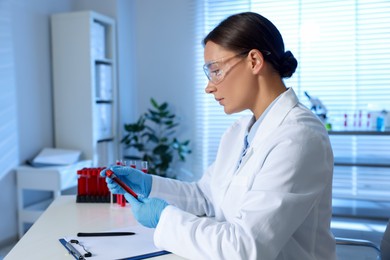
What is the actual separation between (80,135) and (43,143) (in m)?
0.30

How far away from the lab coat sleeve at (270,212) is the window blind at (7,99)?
2048 mm

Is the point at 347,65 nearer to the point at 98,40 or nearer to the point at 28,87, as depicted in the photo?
the point at 98,40

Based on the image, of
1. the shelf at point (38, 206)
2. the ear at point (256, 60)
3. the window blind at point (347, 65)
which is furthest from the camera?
the window blind at point (347, 65)

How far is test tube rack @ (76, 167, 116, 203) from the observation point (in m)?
1.35

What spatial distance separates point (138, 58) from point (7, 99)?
4.24 feet

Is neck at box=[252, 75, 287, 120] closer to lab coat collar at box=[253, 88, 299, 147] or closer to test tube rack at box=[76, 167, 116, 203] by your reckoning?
lab coat collar at box=[253, 88, 299, 147]

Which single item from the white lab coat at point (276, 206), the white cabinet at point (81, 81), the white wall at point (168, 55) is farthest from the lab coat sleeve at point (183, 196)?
the white wall at point (168, 55)

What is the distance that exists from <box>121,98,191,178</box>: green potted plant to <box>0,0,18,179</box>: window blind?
0.89 meters

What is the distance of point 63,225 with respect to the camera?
1.12 meters

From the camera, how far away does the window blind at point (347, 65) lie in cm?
290

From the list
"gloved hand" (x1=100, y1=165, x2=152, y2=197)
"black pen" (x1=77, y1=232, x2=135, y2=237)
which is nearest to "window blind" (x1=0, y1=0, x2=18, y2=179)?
"gloved hand" (x1=100, y1=165, x2=152, y2=197)

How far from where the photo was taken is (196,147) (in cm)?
340

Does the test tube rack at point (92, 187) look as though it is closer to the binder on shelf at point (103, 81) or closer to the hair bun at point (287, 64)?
the hair bun at point (287, 64)

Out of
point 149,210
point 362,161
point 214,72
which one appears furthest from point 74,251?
point 362,161
